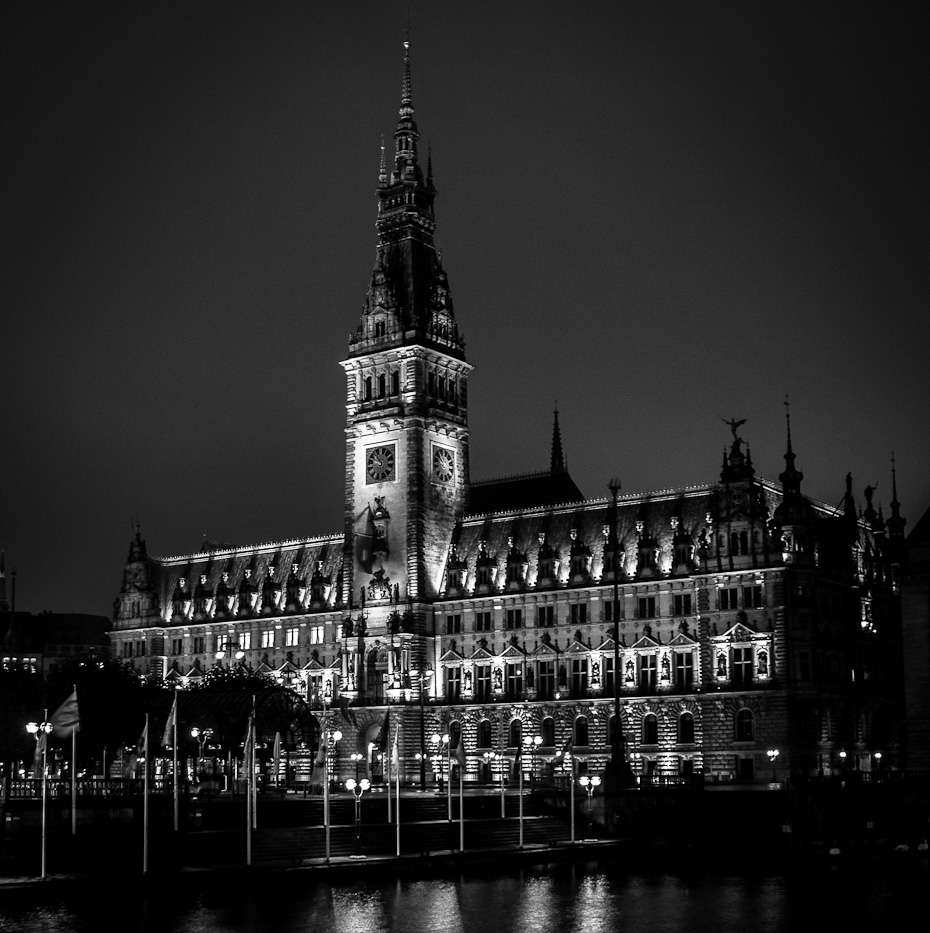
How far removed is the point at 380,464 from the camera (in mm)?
155500

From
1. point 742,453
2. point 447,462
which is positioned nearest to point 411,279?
point 447,462

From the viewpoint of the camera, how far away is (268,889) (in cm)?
7275

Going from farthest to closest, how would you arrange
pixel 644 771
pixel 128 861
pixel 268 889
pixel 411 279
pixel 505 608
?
1. pixel 411 279
2. pixel 505 608
3. pixel 644 771
4. pixel 128 861
5. pixel 268 889

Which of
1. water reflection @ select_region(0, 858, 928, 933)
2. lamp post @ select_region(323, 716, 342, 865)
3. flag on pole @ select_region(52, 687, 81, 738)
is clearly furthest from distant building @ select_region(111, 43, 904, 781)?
flag on pole @ select_region(52, 687, 81, 738)

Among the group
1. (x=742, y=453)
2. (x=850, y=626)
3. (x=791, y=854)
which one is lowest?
(x=791, y=854)

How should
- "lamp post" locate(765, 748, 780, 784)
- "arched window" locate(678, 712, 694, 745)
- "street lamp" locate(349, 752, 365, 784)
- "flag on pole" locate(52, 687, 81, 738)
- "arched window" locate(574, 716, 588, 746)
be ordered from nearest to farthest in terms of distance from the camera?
"flag on pole" locate(52, 687, 81, 738)
"lamp post" locate(765, 748, 780, 784)
"arched window" locate(678, 712, 694, 745)
"arched window" locate(574, 716, 588, 746)
"street lamp" locate(349, 752, 365, 784)

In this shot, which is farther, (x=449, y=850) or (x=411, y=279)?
(x=411, y=279)

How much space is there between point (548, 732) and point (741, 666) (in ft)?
67.1

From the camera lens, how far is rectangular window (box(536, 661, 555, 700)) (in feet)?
472

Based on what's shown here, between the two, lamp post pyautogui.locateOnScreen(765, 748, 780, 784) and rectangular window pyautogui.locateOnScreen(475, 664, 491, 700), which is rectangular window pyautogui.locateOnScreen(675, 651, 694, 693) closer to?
lamp post pyautogui.locateOnScreen(765, 748, 780, 784)

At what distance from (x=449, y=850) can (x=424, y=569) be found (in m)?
65.0

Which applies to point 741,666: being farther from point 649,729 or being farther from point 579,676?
point 579,676

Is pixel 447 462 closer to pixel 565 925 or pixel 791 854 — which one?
pixel 791 854

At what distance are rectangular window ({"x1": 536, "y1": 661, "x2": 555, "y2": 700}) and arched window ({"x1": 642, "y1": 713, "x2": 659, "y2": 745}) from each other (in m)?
10.3
